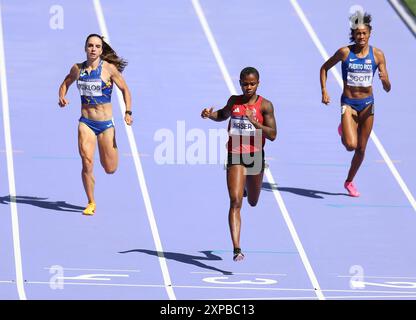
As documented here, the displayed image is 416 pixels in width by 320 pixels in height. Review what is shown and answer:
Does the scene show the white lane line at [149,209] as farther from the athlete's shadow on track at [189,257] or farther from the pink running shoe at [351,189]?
the pink running shoe at [351,189]

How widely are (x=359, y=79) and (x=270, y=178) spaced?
5.94ft

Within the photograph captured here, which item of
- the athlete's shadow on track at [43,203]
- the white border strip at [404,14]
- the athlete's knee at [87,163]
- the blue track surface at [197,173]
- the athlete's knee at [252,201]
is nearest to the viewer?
the blue track surface at [197,173]

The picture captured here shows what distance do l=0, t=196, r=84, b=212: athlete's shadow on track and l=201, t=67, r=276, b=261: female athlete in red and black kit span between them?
283cm

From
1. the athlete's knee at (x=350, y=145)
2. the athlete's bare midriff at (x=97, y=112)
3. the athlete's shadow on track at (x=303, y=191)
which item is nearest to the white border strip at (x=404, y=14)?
the athlete's shadow on track at (x=303, y=191)

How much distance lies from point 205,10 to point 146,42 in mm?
1934

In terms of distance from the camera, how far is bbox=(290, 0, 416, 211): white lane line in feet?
73.5

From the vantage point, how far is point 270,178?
22.7 metres

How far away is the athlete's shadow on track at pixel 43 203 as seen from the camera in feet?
69.1

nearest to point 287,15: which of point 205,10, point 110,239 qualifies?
point 205,10

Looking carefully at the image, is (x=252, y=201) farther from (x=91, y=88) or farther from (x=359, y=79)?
(x=359, y=79)

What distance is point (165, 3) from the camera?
29203 mm

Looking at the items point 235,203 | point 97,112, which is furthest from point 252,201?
point 97,112

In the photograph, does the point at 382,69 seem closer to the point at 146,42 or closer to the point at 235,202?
the point at 235,202

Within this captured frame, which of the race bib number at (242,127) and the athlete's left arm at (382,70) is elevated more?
the athlete's left arm at (382,70)
